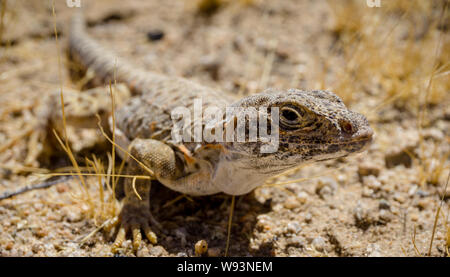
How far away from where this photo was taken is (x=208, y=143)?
291 cm

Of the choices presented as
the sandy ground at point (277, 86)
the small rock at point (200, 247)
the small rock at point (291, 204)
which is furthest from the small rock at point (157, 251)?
the small rock at point (291, 204)

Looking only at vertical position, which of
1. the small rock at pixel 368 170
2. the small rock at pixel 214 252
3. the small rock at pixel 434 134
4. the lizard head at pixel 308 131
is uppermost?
the lizard head at pixel 308 131

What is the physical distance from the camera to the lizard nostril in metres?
2.36

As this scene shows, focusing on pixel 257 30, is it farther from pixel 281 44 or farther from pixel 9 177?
pixel 9 177

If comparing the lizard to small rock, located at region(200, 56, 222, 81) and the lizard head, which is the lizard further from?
small rock, located at region(200, 56, 222, 81)

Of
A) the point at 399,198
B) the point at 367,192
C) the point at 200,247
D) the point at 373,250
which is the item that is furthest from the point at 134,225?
the point at 399,198

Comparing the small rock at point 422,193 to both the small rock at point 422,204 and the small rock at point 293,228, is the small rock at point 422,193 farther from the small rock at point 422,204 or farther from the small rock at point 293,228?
the small rock at point 293,228

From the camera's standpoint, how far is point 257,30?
6.52m

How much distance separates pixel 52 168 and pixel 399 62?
5062 millimetres

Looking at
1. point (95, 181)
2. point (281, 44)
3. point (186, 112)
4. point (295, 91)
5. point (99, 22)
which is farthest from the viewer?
point (99, 22)

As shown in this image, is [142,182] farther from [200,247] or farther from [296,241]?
[296,241]

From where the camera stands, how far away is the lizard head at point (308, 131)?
2.36 m

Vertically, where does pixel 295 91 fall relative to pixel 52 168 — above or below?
above
